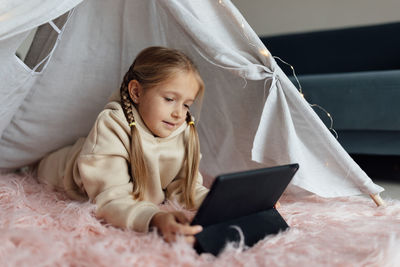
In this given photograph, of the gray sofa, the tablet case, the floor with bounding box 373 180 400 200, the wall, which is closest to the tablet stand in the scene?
the tablet case

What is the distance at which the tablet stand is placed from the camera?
80 centimetres

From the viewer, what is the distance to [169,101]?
110 centimetres

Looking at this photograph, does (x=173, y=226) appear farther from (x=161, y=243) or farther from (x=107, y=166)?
(x=107, y=166)

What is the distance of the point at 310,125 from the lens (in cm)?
117

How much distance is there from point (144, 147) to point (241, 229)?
0.38m

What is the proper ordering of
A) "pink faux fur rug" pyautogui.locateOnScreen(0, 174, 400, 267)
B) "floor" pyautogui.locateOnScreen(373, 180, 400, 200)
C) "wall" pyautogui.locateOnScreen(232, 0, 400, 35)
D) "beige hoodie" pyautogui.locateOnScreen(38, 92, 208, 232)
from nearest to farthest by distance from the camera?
1. "pink faux fur rug" pyautogui.locateOnScreen(0, 174, 400, 267)
2. "beige hoodie" pyautogui.locateOnScreen(38, 92, 208, 232)
3. "floor" pyautogui.locateOnScreen(373, 180, 400, 200)
4. "wall" pyautogui.locateOnScreen(232, 0, 400, 35)

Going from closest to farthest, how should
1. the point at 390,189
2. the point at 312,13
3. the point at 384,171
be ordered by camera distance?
the point at 390,189 < the point at 384,171 < the point at 312,13

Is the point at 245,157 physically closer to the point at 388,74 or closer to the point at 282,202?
the point at 282,202

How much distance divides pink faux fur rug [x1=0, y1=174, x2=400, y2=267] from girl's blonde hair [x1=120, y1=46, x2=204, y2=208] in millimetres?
106

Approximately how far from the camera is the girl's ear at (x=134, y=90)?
1.15m

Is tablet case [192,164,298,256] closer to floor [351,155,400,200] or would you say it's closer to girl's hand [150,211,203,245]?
girl's hand [150,211,203,245]

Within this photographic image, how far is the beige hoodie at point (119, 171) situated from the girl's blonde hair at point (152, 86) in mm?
21

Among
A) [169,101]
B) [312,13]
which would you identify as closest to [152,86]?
[169,101]

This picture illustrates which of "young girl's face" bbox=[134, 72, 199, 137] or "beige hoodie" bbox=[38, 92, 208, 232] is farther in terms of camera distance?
"young girl's face" bbox=[134, 72, 199, 137]
